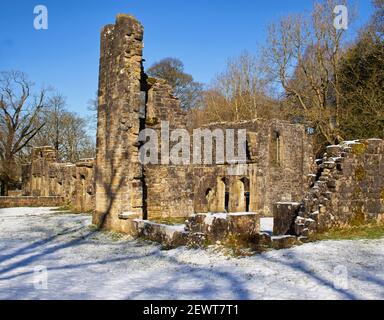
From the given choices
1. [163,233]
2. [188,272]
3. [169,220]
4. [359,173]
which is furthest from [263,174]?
[188,272]

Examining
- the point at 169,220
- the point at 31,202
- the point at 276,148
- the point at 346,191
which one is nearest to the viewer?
the point at 346,191

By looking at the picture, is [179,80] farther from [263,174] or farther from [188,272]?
[188,272]

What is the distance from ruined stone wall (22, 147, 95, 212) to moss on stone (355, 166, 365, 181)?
1370 cm

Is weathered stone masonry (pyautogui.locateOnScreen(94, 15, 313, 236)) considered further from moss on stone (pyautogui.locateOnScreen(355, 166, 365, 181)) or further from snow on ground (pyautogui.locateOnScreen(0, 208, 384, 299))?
snow on ground (pyautogui.locateOnScreen(0, 208, 384, 299))

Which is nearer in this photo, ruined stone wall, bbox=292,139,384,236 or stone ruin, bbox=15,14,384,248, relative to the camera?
stone ruin, bbox=15,14,384,248

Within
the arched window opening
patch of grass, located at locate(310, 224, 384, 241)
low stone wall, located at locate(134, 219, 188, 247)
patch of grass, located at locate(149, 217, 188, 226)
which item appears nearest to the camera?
patch of grass, located at locate(310, 224, 384, 241)

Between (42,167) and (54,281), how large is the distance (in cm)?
2591

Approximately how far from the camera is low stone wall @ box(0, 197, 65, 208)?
83.4 feet

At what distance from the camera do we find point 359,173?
1186 cm

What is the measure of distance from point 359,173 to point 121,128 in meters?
7.33

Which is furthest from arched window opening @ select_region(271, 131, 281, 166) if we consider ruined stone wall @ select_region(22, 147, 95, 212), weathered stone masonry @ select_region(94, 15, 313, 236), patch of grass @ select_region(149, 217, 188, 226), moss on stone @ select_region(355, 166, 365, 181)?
moss on stone @ select_region(355, 166, 365, 181)
